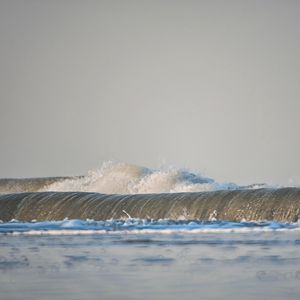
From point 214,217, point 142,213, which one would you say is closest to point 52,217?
point 142,213

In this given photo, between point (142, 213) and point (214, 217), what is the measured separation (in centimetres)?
210

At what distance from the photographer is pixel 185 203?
2055 cm

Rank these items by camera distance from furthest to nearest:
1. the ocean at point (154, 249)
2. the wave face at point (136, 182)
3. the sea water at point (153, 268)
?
the wave face at point (136, 182) < the ocean at point (154, 249) < the sea water at point (153, 268)

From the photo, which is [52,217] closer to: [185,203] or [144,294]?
[185,203]

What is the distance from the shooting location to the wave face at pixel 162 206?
742 inches

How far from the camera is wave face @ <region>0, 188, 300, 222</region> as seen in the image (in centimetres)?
1885

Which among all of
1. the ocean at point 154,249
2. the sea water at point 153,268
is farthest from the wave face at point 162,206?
the sea water at point 153,268

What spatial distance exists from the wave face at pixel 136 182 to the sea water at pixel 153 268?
17464 mm

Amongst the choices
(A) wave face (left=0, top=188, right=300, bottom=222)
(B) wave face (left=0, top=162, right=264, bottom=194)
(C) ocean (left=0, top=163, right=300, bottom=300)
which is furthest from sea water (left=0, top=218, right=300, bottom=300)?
(B) wave face (left=0, top=162, right=264, bottom=194)

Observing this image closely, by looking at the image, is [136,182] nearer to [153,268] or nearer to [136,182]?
[136,182]

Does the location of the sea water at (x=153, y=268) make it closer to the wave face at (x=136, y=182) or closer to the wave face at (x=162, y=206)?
the wave face at (x=162, y=206)

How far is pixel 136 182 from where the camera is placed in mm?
35406

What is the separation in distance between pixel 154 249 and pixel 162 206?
34.8 ft

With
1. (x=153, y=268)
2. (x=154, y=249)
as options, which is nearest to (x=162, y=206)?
(x=154, y=249)
